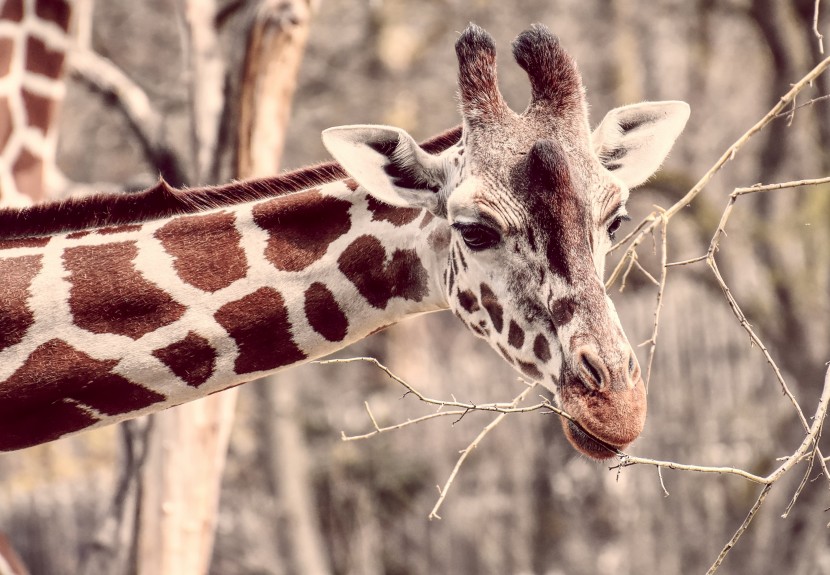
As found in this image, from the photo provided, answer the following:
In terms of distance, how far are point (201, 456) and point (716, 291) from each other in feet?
13.8

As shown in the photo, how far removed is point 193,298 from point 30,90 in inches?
114

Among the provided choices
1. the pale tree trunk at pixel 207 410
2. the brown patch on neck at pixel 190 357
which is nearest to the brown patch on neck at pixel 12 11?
the pale tree trunk at pixel 207 410

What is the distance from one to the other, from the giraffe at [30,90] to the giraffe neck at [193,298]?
2.26 m

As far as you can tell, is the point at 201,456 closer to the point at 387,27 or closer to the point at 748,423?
the point at 748,423

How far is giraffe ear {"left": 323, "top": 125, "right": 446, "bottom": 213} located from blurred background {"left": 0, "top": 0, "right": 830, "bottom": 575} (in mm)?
2306

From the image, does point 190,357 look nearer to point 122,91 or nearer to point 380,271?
point 380,271

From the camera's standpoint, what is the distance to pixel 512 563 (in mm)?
8172

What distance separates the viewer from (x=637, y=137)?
330cm

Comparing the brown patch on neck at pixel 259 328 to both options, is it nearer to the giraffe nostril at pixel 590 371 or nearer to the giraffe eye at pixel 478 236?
the giraffe eye at pixel 478 236

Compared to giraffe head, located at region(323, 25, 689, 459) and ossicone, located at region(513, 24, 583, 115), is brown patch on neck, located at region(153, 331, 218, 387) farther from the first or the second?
ossicone, located at region(513, 24, 583, 115)

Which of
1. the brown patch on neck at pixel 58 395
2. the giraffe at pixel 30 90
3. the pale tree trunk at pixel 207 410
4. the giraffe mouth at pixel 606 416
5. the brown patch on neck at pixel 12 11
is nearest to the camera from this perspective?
the giraffe mouth at pixel 606 416

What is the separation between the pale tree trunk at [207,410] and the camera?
5.04 metres

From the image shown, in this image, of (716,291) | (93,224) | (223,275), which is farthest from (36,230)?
(716,291)

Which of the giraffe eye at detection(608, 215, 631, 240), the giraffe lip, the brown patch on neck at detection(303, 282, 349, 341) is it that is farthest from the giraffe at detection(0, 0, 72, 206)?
the giraffe lip
